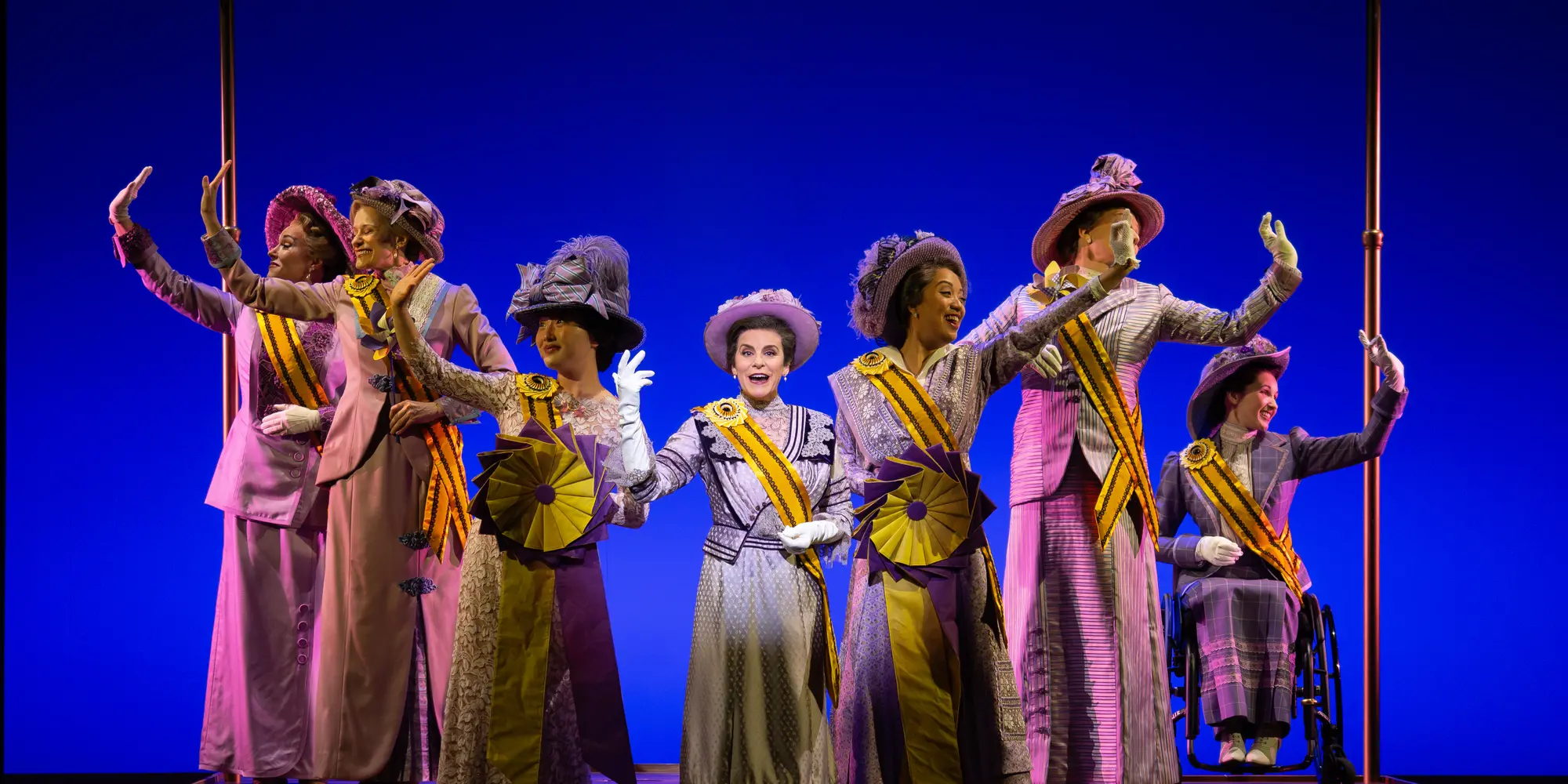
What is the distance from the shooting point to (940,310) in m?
3.94

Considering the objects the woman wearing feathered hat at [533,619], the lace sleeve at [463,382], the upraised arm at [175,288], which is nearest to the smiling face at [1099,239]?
the woman wearing feathered hat at [533,619]

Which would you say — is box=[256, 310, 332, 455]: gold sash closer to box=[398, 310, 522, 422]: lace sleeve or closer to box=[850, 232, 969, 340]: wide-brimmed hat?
box=[398, 310, 522, 422]: lace sleeve

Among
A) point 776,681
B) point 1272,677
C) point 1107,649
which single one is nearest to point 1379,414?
point 1272,677

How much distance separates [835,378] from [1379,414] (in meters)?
2.01

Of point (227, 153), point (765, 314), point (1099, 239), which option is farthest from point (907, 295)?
point (227, 153)

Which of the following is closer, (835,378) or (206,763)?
(835,378)

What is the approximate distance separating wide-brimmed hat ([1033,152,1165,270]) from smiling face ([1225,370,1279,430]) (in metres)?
0.78

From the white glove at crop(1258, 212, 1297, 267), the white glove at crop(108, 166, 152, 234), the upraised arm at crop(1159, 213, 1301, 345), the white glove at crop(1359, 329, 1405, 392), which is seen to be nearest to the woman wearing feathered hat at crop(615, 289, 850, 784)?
the upraised arm at crop(1159, 213, 1301, 345)

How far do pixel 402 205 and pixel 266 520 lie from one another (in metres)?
1.16

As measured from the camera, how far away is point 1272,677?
450 centimetres

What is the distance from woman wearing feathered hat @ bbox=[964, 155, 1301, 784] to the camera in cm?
394

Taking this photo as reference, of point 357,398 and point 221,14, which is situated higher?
point 221,14

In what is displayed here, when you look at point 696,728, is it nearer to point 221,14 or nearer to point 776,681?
point 776,681

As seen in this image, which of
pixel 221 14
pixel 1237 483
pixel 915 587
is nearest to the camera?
Answer: pixel 915 587
